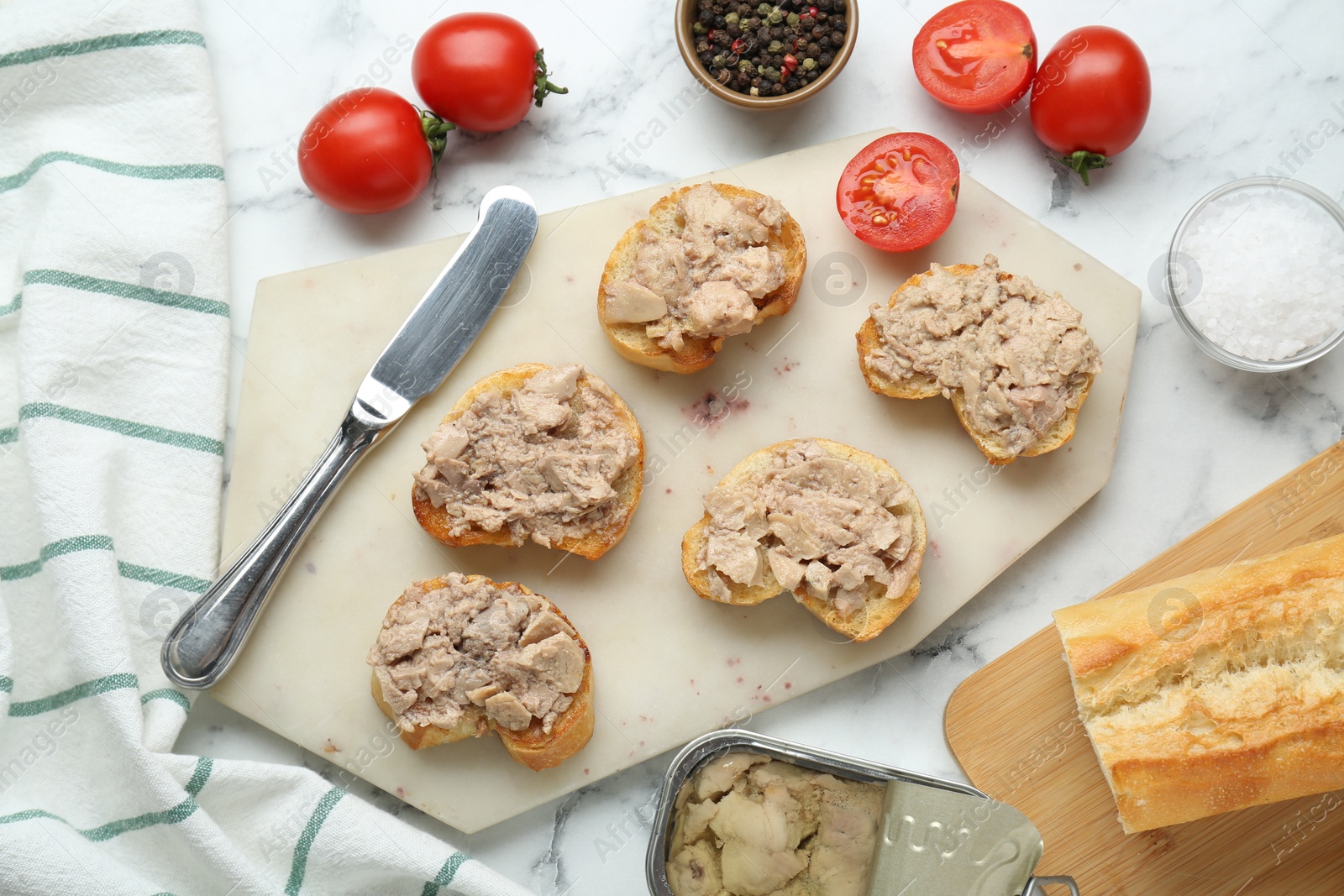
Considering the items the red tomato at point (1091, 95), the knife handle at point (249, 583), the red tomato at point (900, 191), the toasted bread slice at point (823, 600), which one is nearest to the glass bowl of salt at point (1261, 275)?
the red tomato at point (1091, 95)

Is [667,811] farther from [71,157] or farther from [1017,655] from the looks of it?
[71,157]

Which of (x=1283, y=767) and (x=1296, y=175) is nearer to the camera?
(x=1283, y=767)

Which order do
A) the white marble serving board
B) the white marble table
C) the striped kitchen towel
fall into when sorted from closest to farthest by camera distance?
the striped kitchen towel, the white marble serving board, the white marble table

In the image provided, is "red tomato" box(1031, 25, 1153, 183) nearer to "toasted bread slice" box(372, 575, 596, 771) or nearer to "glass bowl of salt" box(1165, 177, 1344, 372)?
"glass bowl of salt" box(1165, 177, 1344, 372)

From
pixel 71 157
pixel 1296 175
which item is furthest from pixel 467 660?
pixel 1296 175

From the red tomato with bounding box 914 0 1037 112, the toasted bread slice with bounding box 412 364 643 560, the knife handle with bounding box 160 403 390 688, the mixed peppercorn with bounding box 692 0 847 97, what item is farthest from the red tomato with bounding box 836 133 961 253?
the knife handle with bounding box 160 403 390 688

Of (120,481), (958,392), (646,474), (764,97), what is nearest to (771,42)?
(764,97)

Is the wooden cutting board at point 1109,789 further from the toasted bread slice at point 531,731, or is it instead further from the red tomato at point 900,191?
the red tomato at point 900,191
